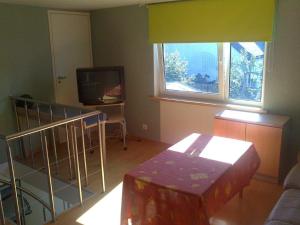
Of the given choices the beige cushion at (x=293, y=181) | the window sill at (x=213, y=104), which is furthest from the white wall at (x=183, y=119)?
the beige cushion at (x=293, y=181)

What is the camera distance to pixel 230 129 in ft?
10.9

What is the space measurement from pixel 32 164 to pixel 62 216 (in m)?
1.42

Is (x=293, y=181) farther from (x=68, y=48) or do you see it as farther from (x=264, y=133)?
(x=68, y=48)

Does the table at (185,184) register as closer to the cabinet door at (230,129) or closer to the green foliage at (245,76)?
the cabinet door at (230,129)

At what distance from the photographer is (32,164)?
12.6ft

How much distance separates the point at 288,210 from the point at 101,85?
2.96 m

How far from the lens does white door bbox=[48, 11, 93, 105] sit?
4359 millimetres

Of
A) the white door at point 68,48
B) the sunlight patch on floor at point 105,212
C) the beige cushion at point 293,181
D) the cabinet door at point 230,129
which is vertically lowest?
the sunlight patch on floor at point 105,212

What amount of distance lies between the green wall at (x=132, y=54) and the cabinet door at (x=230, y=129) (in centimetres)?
123

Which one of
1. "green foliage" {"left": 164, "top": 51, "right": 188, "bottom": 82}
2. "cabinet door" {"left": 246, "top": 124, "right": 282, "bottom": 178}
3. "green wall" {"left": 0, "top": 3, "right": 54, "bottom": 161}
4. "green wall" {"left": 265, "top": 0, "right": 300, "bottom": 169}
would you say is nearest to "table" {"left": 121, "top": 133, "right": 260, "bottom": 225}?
"cabinet door" {"left": 246, "top": 124, "right": 282, "bottom": 178}

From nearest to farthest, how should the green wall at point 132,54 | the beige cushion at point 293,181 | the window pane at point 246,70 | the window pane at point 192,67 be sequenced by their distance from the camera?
the beige cushion at point 293,181, the window pane at point 246,70, the window pane at point 192,67, the green wall at point 132,54

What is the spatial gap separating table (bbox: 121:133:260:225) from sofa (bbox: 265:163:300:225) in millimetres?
364

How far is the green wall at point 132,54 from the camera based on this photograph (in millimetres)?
4301

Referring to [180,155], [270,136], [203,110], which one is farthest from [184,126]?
[180,155]
